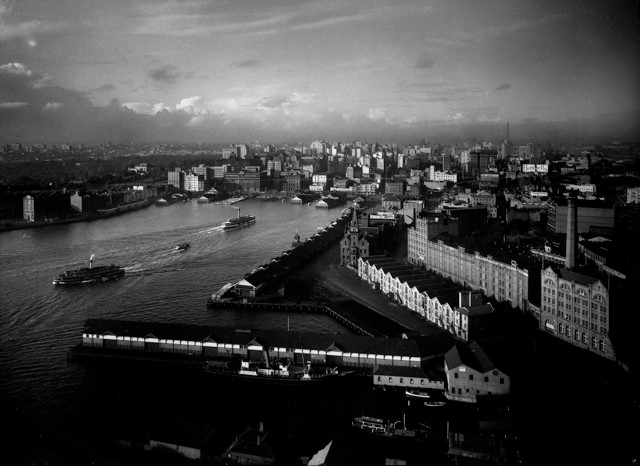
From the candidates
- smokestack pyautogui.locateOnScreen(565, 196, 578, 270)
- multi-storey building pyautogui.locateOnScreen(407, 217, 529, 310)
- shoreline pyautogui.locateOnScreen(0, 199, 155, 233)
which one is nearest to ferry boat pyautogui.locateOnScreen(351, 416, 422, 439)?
multi-storey building pyautogui.locateOnScreen(407, 217, 529, 310)

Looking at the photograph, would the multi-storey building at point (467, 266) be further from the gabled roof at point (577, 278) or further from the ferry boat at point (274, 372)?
the ferry boat at point (274, 372)

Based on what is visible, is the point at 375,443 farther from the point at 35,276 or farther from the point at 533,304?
the point at 35,276

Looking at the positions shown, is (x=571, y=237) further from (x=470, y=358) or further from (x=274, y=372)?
(x=274, y=372)

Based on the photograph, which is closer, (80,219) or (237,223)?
(237,223)

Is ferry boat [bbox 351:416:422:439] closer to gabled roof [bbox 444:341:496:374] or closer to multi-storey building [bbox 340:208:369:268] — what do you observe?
gabled roof [bbox 444:341:496:374]

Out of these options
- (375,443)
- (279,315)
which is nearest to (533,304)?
(279,315)

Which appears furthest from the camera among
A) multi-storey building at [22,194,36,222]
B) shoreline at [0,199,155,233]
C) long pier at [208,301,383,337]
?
multi-storey building at [22,194,36,222]

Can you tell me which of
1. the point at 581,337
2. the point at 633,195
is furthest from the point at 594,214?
the point at 581,337
